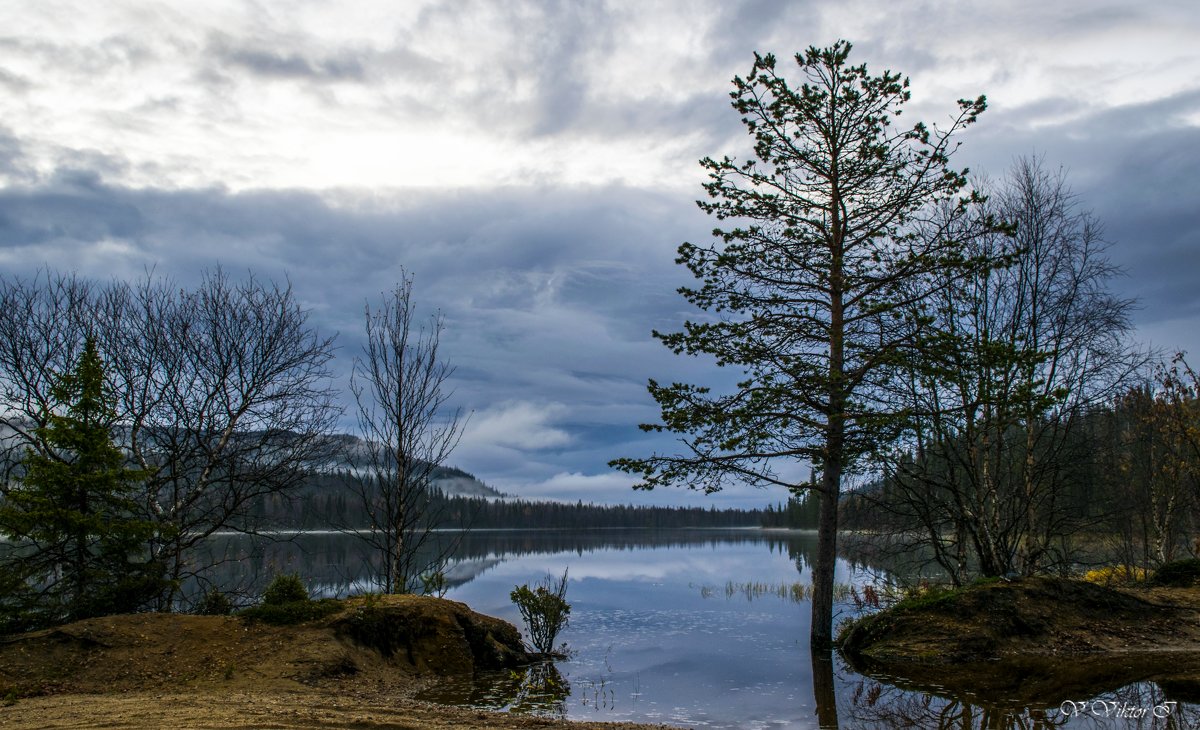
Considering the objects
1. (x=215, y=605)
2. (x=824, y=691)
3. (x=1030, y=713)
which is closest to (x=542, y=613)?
(x=824, y=691)

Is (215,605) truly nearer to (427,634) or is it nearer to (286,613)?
(286,613)

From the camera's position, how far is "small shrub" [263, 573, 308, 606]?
44.1 ft

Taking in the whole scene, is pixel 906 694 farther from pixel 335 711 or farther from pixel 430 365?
pixel 430 365

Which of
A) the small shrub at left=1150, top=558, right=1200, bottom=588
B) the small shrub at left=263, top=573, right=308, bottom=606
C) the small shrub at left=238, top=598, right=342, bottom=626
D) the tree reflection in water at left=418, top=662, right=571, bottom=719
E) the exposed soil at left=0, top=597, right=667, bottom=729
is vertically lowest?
the tree reflection in water at left=418, top=662, right=571, bottom=719

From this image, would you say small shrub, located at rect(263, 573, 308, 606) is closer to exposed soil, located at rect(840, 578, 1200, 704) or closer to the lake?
the lake

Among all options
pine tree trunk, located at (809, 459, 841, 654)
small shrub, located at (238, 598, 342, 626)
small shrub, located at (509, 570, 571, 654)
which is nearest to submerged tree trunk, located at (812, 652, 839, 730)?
pine tree trunk, located at (809, 459, 841, 654)

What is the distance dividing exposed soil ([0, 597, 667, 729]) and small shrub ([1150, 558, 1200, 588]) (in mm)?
16411

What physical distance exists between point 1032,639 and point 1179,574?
24.9 feet

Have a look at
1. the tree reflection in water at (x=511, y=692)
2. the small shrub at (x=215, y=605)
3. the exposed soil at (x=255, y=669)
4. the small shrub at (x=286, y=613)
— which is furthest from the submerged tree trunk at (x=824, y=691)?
the small shrub at (x=215, y=605)

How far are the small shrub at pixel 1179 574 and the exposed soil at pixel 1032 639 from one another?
2.00 m

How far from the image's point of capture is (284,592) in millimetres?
13547

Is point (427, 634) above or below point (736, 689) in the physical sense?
above

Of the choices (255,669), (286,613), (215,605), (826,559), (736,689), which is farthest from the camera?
(826,559)

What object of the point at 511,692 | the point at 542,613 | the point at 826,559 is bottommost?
the point at 511,692
